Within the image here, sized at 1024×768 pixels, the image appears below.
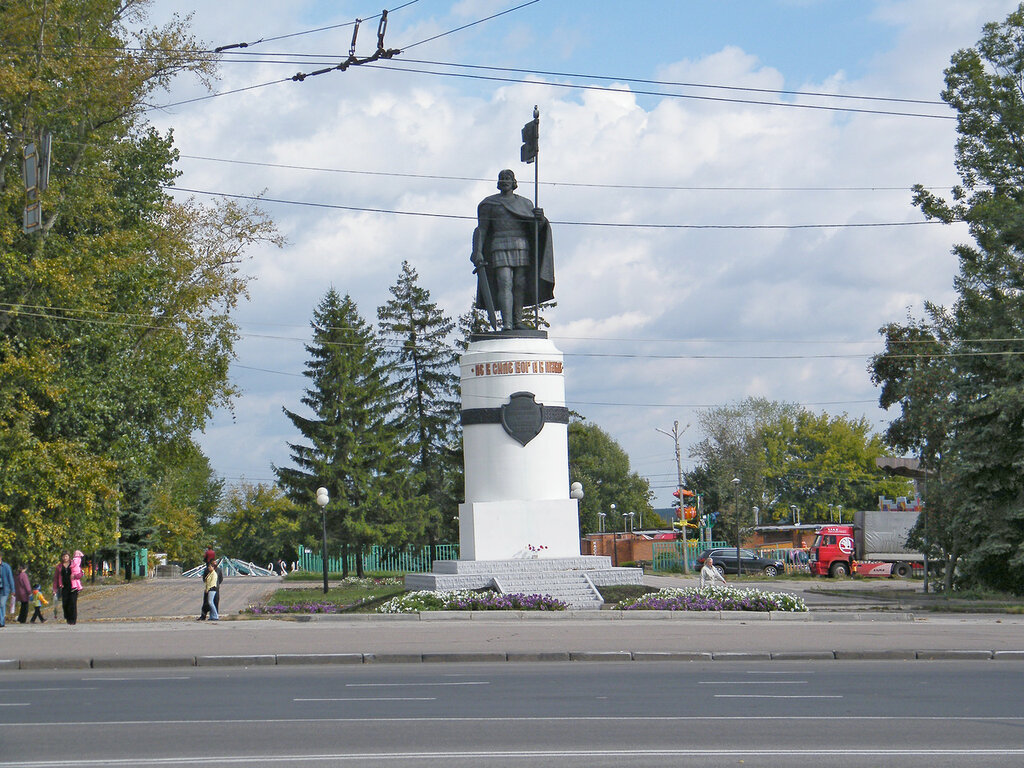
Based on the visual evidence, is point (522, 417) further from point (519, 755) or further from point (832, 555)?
point (832, 555)

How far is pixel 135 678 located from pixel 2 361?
59.1 feet

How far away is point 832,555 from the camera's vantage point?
53.6 meters

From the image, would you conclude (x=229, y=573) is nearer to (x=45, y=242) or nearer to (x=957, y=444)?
(x=45, y=242)

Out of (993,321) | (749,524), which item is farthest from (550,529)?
(749,524)

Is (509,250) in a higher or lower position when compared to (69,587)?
higher

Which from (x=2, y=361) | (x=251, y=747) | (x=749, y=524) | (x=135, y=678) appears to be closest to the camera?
(x=251, y=747)

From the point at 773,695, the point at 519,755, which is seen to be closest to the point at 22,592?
the point at 773,695

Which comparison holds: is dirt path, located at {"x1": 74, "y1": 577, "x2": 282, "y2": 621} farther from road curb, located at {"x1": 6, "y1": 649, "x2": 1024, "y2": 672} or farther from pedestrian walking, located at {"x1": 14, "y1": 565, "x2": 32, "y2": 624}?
road curb, located at {"x1": 6, "y1": 649, "x2": 1024, "y2": 672}

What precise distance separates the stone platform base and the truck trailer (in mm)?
29703

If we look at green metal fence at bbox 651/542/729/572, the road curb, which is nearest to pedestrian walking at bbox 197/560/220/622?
the road curb

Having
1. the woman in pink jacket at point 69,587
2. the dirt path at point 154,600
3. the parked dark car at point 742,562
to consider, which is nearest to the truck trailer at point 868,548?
the parked dark car at point 742,562

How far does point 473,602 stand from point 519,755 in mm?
15191

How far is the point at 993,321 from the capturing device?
33344mm

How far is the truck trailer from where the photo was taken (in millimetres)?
53750
